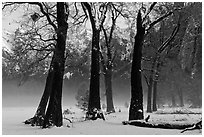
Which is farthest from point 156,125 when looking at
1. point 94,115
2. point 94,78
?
point 94,78

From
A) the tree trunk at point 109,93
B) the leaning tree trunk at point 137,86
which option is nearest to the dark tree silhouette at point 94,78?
the leaning tree trunk at point 137,86

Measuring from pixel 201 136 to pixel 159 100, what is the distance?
1663 inches

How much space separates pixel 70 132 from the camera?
13164mm

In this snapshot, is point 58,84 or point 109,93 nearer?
point 58,84

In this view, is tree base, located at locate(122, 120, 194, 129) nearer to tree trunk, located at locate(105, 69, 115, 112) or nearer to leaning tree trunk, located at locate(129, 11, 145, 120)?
leaning tree trunk, located at locate(129, 11, 145, 120)

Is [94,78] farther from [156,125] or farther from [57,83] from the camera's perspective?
[156,125]

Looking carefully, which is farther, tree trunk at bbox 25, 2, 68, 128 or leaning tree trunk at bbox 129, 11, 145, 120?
leaning tree trunk at bbox 129, 11, 145, 120

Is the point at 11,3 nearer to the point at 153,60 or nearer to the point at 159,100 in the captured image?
the point at 153,60

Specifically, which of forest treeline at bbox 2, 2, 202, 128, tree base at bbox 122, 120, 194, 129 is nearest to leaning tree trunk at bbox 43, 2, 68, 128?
forest treeline at bbox 2, 2, 202, 128

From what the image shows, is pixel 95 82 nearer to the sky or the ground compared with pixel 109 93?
nearer to the ground

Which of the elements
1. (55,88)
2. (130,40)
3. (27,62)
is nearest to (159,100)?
(130,40)

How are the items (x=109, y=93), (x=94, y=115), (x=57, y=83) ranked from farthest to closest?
1. (x=109, y=93)
2. (x=94, y=115)
3. (x=57, y=83)

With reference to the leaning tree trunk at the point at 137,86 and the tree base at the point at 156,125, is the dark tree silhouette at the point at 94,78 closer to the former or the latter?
the leaning tree trunk at the point at 137,86

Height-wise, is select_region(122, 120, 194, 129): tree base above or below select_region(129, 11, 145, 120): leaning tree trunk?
below
